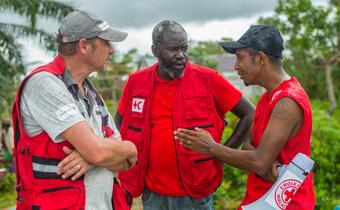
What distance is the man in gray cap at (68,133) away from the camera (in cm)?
276

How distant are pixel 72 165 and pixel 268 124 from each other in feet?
3.54

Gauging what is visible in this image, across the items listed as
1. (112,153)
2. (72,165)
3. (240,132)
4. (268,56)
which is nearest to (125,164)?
(112,153)

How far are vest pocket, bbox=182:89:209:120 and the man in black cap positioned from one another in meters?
0.54

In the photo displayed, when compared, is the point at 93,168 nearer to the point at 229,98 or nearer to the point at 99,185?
the point at 99,185

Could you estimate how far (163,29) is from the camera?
411 cm

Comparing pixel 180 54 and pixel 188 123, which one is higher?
pixel 180 54

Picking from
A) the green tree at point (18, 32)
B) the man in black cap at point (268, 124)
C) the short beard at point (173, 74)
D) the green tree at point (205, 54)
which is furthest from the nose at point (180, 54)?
the green tree at point (205, 54)

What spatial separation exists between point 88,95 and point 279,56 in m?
1.13

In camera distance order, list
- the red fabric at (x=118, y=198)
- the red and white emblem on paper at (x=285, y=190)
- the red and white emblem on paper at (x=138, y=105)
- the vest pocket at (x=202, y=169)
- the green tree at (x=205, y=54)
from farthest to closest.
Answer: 1. the green tree at (x=205, y=54)
2. the red and white emblem on paper at (x=138, y=105)
3. the vest pocket at (x=202, y=169)
4. the red fabric at (x=118, y=198)
5. the red and white emblem on paper at (x=285, y=190)

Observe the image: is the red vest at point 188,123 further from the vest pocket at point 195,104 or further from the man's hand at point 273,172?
the man's hand at point 273,172

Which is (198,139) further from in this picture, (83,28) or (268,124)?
(83,28)

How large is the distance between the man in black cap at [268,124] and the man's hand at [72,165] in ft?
2.54

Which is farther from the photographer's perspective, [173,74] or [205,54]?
[205,54]

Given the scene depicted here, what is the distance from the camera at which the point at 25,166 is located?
2877mm
